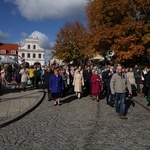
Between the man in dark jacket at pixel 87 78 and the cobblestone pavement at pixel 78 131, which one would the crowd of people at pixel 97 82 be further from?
the cobblestone pavement at pixel 78 131

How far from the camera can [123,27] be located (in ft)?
92.4

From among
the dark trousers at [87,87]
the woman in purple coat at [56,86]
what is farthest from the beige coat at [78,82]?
the woman in purple coat at [56,86]

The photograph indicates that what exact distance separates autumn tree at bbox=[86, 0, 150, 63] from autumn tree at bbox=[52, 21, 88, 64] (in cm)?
2842

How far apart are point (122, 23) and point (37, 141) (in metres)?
24.0

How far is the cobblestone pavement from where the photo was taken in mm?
6686

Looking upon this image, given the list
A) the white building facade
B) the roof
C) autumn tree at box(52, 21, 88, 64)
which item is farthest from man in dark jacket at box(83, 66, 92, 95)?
the roof

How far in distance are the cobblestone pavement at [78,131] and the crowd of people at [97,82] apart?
0.90m

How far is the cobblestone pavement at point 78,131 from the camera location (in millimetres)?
6686

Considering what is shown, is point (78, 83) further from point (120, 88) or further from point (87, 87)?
point (120, 88)

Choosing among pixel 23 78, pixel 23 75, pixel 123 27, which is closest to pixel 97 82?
pixel 23 78

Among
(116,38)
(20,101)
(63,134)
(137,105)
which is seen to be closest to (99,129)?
(63,134)

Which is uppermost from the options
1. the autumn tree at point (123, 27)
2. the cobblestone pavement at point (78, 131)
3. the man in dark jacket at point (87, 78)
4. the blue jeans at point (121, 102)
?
the autumn tree at point (123, 27)

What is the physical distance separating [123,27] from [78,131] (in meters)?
21.7

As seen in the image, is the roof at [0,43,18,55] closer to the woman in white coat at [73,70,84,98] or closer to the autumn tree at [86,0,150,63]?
the autumn tree at [86,0,150,63]
